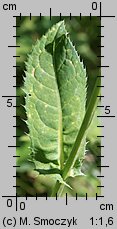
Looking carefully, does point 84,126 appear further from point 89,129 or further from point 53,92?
point 89,129

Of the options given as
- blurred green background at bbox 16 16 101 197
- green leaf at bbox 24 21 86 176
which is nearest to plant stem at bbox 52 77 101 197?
green leaf at bbox 24 21 86 176

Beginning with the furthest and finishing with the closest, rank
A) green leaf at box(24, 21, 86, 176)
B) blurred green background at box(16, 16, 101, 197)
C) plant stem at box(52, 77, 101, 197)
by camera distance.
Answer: blurred green background at box(16, 16, 101, 197) → green leaf at box(24, 21, 86, 176) → plant stem at box(52, 77, 101, 197)

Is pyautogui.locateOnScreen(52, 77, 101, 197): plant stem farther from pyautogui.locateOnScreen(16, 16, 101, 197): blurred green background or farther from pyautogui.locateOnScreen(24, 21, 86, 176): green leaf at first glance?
pyautogui.locateOnScreen(16, 16, 101, 197): blurred green background

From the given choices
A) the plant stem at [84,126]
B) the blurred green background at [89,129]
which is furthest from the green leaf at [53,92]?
the blurred green background at [89,129]

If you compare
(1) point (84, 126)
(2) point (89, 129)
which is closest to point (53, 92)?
(1) point (84, 126)

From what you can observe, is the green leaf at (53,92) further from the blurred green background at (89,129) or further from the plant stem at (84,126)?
the blurred green background at (89,129)
